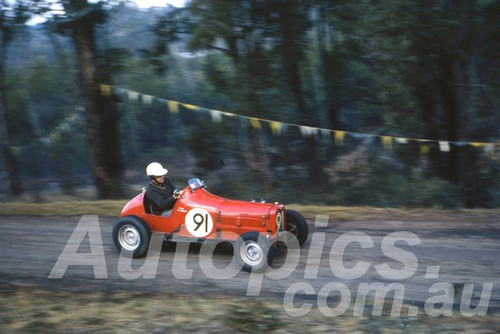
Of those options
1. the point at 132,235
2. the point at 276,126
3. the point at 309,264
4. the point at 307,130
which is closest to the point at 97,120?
the point at 276,126

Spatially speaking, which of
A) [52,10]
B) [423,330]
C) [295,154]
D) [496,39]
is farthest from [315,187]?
[423,330]

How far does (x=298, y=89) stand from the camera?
752 inches

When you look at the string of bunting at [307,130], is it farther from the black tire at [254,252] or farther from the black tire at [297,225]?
the black tire at [254,252]

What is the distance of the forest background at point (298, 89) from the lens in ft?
50.2

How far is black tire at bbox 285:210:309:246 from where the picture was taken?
956cm

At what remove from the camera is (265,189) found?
59.6 feet

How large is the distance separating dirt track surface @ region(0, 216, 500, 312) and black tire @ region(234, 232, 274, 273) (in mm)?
147

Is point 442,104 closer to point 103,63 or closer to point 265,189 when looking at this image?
point 265,189

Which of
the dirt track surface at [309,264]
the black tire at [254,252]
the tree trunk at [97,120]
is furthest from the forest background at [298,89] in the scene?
the black tire at [254,252]

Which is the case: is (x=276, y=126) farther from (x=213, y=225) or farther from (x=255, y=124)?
(x=213, y=225)

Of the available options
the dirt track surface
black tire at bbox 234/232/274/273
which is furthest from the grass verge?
black tire at bbox 234/232/274/273

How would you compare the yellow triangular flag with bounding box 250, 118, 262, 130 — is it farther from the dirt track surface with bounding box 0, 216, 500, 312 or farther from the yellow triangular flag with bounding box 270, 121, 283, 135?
the dirt track surface with bounding box 0, 216, 500, 312

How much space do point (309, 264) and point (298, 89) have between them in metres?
11.0

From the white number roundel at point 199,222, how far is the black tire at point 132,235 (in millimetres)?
658
